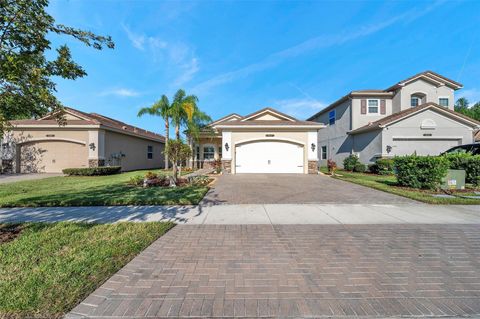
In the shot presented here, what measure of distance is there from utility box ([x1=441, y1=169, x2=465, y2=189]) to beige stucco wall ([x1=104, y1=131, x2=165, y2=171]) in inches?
668

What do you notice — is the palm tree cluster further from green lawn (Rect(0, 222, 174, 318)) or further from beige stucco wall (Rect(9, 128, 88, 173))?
green lawn (Rect(0, 222, 174, 318))

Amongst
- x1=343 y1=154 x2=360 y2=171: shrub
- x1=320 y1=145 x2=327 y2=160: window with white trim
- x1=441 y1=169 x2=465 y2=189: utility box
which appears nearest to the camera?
x1=441 y1=169 x2=465 y2=189: utility box

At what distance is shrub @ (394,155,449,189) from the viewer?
904cm

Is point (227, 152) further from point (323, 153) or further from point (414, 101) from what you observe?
point (414, 101)

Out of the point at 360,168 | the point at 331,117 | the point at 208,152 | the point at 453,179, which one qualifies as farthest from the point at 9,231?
the point at 331,117

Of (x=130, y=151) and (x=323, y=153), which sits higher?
(x=323, y=153)

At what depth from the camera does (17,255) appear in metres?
3.37

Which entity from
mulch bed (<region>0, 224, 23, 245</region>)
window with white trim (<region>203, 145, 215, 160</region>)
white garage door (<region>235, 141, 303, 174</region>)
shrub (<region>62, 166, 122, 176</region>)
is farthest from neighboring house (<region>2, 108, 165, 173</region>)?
mulch bed (<region>0, 224, 23, 245</region>)

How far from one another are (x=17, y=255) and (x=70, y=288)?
1681mm

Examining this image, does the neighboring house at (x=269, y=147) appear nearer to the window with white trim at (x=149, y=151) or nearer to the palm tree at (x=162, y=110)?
the palm tree at (x=162, y=110)

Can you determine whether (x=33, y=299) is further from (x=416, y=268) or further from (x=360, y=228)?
(x=360, y=228)

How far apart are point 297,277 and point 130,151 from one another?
68.3ft

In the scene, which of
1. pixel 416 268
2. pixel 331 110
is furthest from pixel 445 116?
pixel 416 268

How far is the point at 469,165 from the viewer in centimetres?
1022
